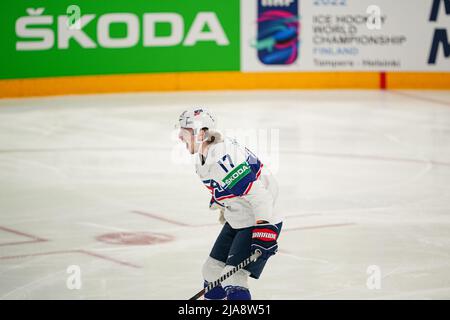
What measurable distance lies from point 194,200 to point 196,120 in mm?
4631

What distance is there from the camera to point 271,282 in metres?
7.10

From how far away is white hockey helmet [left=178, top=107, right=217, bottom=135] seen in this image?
536cm

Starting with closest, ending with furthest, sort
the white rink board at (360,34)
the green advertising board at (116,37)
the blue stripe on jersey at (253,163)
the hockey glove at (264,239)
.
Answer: the hockey glove at (264,239) < the blue stripe on jersey at (253,163) < the green advertising board at (116,37) < the white rink board at (360,34)

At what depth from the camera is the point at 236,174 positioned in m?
5.32

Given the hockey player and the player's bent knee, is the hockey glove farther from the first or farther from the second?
the player's bent knee

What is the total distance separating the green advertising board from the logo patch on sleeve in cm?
1215

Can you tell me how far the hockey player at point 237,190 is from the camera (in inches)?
210

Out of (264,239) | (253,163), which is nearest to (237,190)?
(253,163)

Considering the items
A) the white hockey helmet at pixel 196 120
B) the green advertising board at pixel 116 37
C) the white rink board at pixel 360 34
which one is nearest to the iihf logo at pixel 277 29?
the white rink board at pixel 360 34

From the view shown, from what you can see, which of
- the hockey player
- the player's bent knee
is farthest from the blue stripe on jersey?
the player's bent knee

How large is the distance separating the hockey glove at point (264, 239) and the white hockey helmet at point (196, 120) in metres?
0.59

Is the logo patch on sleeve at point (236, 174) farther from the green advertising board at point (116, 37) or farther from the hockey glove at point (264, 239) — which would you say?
the green advertising board at point (116, 37)

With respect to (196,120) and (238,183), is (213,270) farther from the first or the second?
(196,120)
